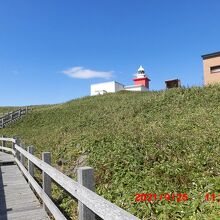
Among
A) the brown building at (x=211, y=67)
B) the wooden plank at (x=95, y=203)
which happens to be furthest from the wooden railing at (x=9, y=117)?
the wooden plank at (x=95, y=203)

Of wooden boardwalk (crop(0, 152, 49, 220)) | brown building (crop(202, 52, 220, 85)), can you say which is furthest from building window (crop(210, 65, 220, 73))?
wooden boardwalk (crop(0, 152, 49, 220))

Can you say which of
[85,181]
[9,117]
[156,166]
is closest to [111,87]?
[9,117]

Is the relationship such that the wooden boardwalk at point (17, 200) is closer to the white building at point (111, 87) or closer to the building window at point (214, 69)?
the building window at point (214, 69)

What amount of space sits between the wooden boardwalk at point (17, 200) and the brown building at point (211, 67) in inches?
1186

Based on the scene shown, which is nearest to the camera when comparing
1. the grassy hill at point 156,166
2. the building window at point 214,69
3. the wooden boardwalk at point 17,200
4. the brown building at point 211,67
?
the grassy hill at point 156,166

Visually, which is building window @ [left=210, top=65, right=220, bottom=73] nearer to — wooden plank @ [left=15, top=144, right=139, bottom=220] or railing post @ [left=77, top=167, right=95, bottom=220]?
wooden plank @ [left=15, top=144, right=139, bottom=220]

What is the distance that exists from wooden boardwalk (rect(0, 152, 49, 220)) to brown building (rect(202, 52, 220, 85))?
Result: 30129 millimetres

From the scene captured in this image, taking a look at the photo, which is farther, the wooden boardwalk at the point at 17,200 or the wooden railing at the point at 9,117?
the wooden railing at the point at 9,117

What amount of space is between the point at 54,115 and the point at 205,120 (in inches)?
973

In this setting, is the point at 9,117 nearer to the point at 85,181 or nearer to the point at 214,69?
the point at 214,69

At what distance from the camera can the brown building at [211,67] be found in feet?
117

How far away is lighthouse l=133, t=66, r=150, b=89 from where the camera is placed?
6756 centimetres

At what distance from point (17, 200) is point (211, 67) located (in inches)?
1311

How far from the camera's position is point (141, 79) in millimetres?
67625
